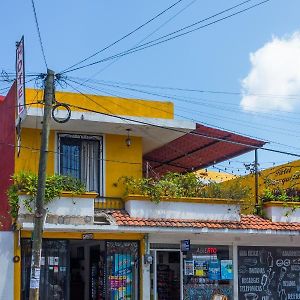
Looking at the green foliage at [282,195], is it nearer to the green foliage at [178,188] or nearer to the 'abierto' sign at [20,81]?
the green foliage at [178,188]

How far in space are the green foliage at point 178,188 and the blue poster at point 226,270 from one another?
2.01 meters

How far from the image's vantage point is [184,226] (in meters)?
17.3

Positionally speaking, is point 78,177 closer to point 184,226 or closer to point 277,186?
point 184,226

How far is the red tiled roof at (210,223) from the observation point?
1703 centimetres

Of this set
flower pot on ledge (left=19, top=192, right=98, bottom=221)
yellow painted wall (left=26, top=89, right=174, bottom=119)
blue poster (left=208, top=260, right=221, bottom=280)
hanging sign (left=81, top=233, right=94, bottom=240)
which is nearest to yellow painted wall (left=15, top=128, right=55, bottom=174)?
yellow painted wall (left=26, top=89, right=174, bottom=119)

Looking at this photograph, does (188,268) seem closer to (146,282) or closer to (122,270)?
(146,282)

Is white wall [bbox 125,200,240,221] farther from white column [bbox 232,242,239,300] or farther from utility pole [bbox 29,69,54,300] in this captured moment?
utility pole [bbox 29,69,54,300]

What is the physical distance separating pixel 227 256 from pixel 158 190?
3318 mm

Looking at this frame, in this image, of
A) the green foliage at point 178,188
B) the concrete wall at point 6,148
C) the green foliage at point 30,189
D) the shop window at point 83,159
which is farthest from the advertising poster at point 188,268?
the concrete wall at point 6,148

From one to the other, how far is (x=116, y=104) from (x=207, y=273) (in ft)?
18.4

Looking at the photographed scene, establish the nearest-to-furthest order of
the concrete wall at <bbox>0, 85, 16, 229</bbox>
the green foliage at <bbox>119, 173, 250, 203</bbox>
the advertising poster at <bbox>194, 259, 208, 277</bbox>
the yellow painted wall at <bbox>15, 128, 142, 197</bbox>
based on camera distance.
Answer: the green foliage at <bbox>119, 173, 250, 203</bbox>
the yellow painted wall at <bbox>15, 128, 142, 197</bbox>
the concrete wall at <bbox>0, 85, 16, 229</bbox>
the advertising poster at <bbox>194, 259, 208, 277</bbox>

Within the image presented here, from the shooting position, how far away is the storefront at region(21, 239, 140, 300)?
55.5ft

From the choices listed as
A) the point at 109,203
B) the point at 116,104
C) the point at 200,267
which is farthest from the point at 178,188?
the point at 116,104

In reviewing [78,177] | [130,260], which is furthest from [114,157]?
[130,260]
